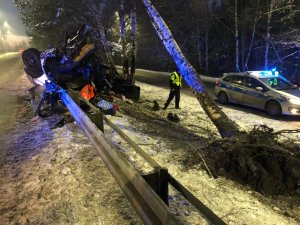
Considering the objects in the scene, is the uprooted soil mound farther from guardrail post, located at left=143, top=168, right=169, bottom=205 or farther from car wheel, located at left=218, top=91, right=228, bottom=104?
car wheel, located at left=218, top=91, right=228, bottom=104

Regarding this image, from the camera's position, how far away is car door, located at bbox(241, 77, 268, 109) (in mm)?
12845

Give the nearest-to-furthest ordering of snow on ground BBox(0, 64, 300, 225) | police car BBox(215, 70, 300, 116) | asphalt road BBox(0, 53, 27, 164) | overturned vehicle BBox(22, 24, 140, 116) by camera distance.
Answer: snow on ground BBox(0, 64, 300, 225)
asphalt road BBox(0, 53, 27, 164)
overturned vehicle BBox(22, 24, 140, 116)
police car BBox(215, 70, 300, 116)

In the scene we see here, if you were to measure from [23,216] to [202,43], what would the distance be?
30778 mm

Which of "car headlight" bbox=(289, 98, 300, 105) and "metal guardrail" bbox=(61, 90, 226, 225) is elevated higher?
"metal guardrail" bbox=(61, 90, 226, 225)

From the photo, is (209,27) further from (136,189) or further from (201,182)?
(136,189)

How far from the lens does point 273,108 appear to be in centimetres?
1244

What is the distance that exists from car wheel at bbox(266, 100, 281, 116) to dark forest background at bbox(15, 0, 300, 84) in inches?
367

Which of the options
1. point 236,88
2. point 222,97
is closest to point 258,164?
point 236,88

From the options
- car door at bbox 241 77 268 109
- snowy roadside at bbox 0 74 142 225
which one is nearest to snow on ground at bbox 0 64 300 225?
snowy roadside at bbox 0 74 142 225

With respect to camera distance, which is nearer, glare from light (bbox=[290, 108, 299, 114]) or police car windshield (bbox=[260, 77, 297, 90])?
glare from light (bbox=[290, 108, 299, 114])

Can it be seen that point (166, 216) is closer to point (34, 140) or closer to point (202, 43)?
point (34, 140)

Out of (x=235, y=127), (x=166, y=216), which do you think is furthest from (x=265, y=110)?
(x=166, y=216)

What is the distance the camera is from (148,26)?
111 feet

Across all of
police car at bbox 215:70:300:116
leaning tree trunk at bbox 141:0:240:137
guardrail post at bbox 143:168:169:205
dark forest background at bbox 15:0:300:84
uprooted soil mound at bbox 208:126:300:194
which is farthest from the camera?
dark forest background at bbox 15:0:300:84
